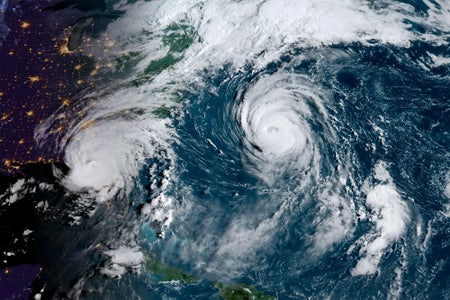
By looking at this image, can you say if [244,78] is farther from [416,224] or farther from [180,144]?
[416,224]

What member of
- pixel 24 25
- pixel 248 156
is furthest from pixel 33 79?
pixel 248 156

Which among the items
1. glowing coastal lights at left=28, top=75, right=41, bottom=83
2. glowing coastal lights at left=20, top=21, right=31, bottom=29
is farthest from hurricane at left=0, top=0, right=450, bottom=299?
glowing coastal lights at left=28, top=75, right=41, bottom=83

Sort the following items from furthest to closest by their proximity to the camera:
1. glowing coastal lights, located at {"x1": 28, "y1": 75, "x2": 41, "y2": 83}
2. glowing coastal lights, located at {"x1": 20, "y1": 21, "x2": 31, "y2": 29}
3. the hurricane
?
glowing coastal lights, located at {"x1": 20, "y1": 21, "x2": 31, "y2": 29} → glowing coastal lights, located at {"x1": 28, "y1": 75, "x2": 41, "y2": 83} → the hurricane

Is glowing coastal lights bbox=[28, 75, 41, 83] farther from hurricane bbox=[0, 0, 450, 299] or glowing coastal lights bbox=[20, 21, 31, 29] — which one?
glowing coastal lights bbox=[20, 21, 31, 29]

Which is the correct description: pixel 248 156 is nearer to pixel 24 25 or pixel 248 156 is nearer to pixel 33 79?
pixel 33 79

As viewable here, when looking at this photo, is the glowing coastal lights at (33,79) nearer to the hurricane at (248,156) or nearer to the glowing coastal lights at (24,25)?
the hurricane at (248,156)

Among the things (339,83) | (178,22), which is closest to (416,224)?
(339,83)

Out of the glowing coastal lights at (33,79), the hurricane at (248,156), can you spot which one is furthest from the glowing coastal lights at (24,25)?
the glowing coastal lights at (33,79)

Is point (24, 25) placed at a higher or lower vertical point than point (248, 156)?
higher
